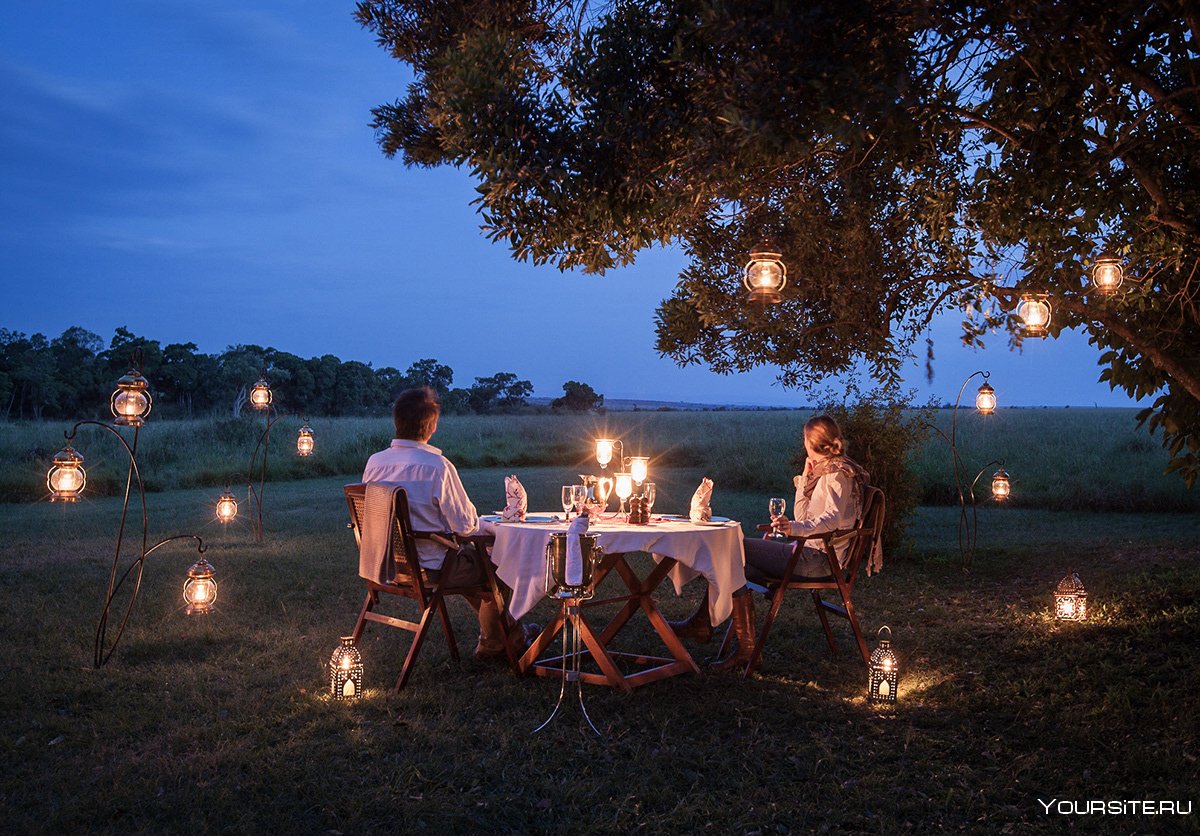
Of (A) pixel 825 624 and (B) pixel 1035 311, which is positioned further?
(A) pixel 825 624

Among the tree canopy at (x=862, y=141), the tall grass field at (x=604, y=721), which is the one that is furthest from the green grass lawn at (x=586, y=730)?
the tree canopy at (x=862, y=141)

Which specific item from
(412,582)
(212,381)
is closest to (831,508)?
(412,582)

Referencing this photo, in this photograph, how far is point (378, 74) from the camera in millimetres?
5914

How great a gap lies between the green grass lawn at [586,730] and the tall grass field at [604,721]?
0.02 m

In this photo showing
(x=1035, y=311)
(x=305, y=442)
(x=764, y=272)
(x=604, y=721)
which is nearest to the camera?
(x=764, y=272)

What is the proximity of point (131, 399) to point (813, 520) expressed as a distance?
3.67 m

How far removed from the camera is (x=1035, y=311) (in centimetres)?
502

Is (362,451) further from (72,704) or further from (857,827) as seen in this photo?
(857,827)

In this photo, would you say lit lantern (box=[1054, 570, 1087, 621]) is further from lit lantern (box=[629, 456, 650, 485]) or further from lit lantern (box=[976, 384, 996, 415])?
lit lantern (box=[629, 456, 650, 485])

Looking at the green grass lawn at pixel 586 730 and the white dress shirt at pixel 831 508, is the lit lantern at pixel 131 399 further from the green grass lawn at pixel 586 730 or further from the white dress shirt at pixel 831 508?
the white dress shirt at pixel 831 508

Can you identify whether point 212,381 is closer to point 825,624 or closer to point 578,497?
point 578,497

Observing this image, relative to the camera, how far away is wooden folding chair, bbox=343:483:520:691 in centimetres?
446

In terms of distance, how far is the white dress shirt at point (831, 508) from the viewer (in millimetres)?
4789

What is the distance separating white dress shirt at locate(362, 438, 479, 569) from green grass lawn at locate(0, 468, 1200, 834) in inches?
31.7
